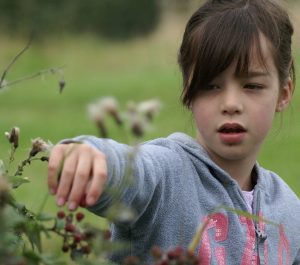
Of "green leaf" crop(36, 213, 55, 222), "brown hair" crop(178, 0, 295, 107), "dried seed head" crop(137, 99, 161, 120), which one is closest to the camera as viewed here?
"dried seed head" crop(137, 99, 161, 120)

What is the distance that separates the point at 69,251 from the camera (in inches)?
56.3

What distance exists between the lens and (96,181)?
1.38 metres

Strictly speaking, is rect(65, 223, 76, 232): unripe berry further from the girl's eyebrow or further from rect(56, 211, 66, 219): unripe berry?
the girl's eyebrow

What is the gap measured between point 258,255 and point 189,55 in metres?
0.57

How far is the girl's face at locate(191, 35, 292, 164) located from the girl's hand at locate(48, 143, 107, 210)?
1.00 m

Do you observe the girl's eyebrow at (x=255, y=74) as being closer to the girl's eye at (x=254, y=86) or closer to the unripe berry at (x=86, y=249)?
the girl's eye at (x=254, y=86)

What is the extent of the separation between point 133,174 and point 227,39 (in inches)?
32.5

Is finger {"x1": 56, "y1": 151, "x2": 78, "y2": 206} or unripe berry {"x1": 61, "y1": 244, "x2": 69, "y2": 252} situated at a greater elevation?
finger {"x1": 56, "y1": 151, "x2": 78, "y2": 206}

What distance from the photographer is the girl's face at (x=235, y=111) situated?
7.86 feet

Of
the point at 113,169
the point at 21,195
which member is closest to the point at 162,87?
the point at 21,195

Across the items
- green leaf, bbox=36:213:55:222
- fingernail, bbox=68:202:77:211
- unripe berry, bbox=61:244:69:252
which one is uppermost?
fingernail, bbox=68:202:77:211

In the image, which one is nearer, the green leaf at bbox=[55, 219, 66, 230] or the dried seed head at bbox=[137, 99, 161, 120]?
the dried seed head at bbox=[137, 99, 161, 120]

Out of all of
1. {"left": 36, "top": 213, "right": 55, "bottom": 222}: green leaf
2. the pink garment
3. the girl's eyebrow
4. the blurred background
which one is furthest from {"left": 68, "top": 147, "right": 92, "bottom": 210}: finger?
the blurred background

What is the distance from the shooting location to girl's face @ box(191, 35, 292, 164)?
2.39 m
